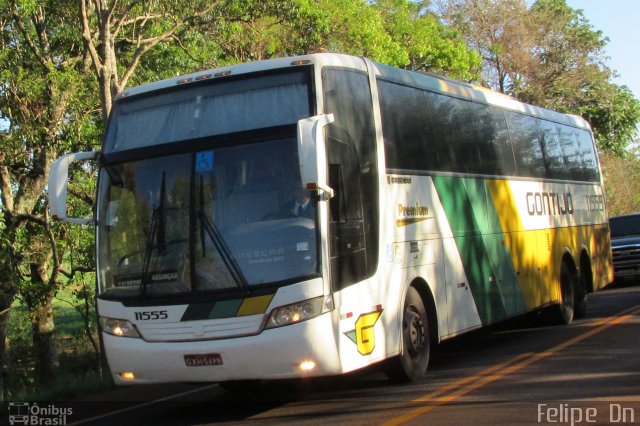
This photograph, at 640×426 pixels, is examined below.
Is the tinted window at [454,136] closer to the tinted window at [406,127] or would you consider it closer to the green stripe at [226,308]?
the tinted window at [406,127]

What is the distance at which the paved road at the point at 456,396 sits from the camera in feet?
27.1

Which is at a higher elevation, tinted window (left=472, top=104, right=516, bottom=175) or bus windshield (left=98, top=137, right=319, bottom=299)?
tinted window (left=472, top=104, right=516, bottom=175)

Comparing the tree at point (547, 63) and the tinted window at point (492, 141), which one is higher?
the tree at point (547, 63)

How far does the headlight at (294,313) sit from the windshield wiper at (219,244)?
365mm

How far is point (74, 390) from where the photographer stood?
11719mm

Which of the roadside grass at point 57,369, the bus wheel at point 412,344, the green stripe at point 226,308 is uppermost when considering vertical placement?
the green stripe at point 226,308


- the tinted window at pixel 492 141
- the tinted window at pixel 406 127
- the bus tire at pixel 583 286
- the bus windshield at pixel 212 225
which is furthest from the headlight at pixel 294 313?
the bus tire at pixel 583 286

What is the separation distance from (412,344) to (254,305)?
2.61 meters

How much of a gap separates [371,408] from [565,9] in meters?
40.3

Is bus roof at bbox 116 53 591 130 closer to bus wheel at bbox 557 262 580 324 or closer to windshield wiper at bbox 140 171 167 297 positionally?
windshield wiper at bbox 140 171 167 297

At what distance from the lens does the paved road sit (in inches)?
326

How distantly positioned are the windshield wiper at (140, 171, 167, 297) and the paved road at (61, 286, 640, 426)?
154 centimetres

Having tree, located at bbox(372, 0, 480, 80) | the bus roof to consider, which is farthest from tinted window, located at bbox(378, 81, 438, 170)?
tree, located at bbox(372, 0, 480, 80)

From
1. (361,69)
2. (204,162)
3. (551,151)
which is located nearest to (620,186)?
(551,151)
